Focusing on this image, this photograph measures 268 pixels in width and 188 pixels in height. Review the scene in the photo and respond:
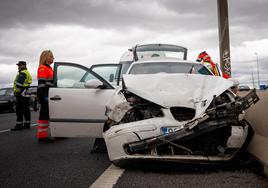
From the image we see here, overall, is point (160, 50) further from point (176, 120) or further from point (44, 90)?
point (176, 120)

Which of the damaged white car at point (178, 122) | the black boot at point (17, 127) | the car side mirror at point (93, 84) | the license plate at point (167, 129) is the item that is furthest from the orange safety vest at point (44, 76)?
the license plate at point (167, 129)

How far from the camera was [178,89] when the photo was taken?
4152 millimetres

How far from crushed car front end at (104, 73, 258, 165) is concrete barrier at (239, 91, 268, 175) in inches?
9.4

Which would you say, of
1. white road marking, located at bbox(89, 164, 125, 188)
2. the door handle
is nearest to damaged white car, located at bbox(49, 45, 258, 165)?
white road marking, located at bbox(89, 164, 125, 188)

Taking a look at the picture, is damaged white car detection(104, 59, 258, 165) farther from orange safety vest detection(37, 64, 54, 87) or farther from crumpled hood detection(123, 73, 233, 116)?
orange safety vest detection(37, 64, 54, 87)

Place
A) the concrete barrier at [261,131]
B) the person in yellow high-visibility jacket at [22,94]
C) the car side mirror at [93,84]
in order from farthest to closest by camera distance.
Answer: the person in yellow high-visibility jacket at [22,94] → the car side mirror at [93,84] → the concrete barrier at [261,131]

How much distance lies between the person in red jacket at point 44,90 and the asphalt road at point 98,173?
154 centimetres

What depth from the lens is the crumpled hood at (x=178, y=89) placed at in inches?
153

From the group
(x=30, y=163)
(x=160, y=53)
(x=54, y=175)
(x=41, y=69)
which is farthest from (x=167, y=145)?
(x=160, y=53)

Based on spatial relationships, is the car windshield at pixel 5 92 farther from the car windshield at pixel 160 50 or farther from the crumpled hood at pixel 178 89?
the crumpled hood at pixel 178 89

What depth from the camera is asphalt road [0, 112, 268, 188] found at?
339 cm

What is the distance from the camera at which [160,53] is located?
1102 centimetres

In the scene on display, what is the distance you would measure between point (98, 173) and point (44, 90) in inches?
137

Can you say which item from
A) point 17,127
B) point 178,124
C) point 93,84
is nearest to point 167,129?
point 178,124
